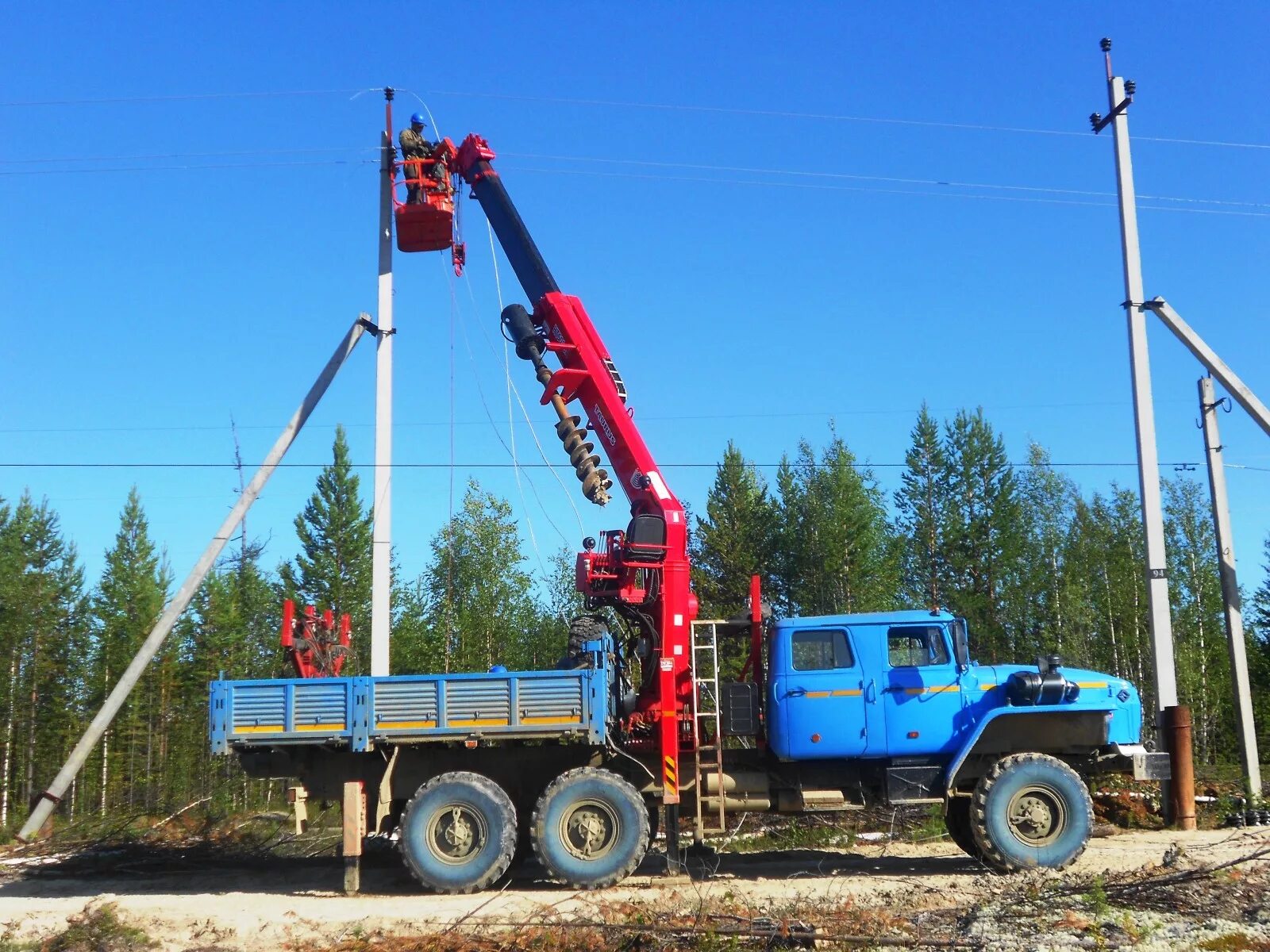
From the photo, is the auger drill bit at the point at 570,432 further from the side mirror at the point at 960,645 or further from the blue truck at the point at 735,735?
the side mirror at the point at 960,645

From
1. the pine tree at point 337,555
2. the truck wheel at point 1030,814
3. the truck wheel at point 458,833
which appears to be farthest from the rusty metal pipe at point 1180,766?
the pine tree at point 337,555

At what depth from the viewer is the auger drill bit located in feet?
44.7

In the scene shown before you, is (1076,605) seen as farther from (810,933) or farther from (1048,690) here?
(810,933)

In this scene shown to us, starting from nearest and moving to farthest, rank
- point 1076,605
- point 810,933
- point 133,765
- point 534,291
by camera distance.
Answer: point 810,933
point 534,291
point 133,765
point 1076,605

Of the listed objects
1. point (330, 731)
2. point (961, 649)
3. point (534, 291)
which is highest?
point (534, 291)

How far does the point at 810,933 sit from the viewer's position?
8.82 meters

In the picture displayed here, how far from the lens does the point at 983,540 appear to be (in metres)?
34.3

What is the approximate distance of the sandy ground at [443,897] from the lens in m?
10.4

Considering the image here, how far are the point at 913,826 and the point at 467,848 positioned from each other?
271 inches

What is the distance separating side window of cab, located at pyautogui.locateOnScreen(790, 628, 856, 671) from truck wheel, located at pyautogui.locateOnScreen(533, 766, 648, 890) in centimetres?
242

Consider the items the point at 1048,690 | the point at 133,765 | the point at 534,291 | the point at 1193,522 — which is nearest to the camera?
the point at 1048,690

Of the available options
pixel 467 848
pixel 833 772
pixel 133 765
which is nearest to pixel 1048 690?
pixel 833 772

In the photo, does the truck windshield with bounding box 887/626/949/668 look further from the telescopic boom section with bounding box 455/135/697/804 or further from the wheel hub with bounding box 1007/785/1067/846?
the telescopic boom section with bounding box 455/135/697/804

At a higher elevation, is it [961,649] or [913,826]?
[961,649]
